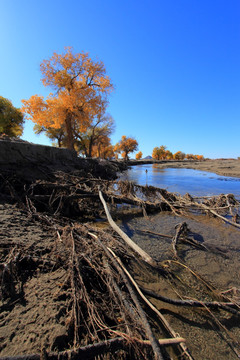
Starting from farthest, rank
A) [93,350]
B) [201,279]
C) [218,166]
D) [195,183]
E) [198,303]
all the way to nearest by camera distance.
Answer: [218,166]
[195,183]
[201,279]
[198,303]
[93,350]

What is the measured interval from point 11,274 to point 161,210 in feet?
16.2

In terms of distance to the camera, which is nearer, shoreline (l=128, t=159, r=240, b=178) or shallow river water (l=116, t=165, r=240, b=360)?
shallow river water (l=116, t=165, r=240, b=360)

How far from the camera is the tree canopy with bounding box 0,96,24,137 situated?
28906mm

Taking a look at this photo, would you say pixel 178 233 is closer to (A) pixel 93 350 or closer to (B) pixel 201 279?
(B) pixel 201 279

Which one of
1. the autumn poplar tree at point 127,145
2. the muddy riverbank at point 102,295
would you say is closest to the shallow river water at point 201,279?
the muddy riverbank at point 102,295

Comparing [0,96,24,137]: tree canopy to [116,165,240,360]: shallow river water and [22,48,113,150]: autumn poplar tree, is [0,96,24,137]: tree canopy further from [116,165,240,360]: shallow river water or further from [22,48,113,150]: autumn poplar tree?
[116,165,240,360]: shallow river water

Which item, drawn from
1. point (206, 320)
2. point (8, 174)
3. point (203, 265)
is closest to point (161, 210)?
point (203, 265)

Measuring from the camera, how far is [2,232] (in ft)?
7.34

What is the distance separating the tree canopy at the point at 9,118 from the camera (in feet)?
→ 94.8

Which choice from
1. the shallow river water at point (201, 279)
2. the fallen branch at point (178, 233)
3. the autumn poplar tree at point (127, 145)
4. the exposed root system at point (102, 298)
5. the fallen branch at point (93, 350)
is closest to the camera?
the fallen branch at point (93, 350)

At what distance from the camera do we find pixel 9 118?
30000mm

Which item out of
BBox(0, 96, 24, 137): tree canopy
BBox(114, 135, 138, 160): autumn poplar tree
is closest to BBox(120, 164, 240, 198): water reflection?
BBox(0, 96, 24, 137): tree canopy

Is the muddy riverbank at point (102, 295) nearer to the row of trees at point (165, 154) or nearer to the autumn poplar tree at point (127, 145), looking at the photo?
the autumn poplar tree at point (127, 145)

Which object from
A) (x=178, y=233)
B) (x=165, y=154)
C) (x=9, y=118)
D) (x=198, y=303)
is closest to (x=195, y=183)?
(x=178, y=233)
